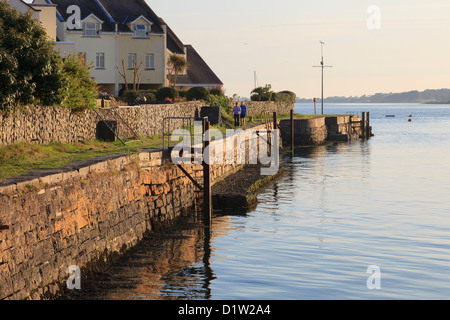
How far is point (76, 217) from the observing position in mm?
14953

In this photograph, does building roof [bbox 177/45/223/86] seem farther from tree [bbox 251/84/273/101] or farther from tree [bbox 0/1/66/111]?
tree [bbox 0/1/66/111]

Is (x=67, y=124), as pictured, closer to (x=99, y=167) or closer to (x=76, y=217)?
(x=99, y=167)

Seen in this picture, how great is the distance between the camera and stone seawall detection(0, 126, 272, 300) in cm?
1216

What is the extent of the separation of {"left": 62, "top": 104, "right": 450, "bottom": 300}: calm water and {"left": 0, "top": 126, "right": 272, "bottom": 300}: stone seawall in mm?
712

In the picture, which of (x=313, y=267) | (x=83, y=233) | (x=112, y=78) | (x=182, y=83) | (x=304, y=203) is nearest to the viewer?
(x=83, y=233)

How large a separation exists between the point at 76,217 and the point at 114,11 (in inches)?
1832

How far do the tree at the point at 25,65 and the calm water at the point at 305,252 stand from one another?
572 cm

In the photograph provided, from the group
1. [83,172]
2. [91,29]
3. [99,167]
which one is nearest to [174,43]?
[91,29]

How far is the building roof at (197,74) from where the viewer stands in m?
69.3

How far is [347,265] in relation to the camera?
1797 cm

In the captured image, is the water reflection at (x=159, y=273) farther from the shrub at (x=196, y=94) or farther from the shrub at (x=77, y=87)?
the shrub at (x=196, y=94)
